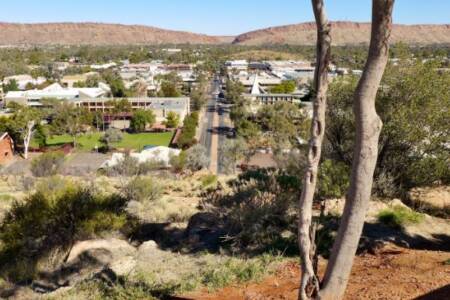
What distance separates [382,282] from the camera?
6.17 m

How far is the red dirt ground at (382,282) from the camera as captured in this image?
5.77 meters

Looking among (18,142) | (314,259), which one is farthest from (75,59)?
(314,259)

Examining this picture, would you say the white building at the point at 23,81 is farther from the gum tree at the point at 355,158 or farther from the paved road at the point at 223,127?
the gum tree at the point at 355,158

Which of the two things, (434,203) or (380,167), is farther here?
(434,203)

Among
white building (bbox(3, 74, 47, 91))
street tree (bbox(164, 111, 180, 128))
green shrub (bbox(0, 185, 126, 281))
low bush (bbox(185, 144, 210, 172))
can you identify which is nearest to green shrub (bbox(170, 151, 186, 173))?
low bush (bbox(185, 144, 210, 172))

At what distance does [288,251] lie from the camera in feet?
27.8

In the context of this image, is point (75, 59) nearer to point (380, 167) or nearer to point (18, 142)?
point (18, 142)

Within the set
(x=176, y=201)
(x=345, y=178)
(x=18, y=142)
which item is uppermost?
(x=345, y=178)

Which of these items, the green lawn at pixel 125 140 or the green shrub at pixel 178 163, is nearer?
the green shrub at pixel 178 163

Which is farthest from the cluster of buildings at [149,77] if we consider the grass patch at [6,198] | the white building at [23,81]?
the grass patch at [6,198]

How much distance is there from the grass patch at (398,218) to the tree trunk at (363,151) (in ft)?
21.1

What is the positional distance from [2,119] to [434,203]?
40505mm

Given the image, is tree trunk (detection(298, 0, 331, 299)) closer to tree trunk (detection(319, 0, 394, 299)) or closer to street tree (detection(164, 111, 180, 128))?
tree trunk (detection(319, 0, 394, 299))

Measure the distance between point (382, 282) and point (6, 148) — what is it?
39175mm
